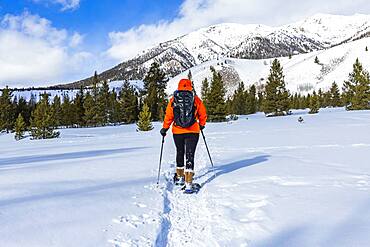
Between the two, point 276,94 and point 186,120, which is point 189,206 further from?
point 276,94

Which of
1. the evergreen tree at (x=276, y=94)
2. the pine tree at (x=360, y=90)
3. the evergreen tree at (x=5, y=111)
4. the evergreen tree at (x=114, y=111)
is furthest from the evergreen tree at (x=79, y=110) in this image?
the pine tree at (x=360, y=90)

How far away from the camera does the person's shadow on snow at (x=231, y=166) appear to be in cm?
860

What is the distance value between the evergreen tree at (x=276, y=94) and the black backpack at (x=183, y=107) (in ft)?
129

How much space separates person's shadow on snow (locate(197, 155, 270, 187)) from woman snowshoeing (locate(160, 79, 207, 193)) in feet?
2.28

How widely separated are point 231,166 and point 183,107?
3374 millimetres

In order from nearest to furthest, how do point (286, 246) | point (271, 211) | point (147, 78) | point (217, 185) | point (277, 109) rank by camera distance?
1. point (286, 246)
2. point (271, 211)
3. point (217, 185)
4. point (277, 109)
5. point (147, 78)

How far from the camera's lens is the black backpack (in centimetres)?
714

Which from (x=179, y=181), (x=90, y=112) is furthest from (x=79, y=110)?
(x=179, y=181)

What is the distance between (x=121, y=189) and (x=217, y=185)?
204 cm

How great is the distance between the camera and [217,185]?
744 cm

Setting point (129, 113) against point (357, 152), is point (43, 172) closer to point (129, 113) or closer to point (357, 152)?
point (357, 152)

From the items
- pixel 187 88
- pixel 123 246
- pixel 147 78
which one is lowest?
pixel 123 246

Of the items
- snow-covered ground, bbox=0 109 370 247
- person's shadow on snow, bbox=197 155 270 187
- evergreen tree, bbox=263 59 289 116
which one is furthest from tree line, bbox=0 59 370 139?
snow-covered ground, bbox=0 109 370 247

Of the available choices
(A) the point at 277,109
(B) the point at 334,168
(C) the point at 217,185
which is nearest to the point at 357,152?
(B) the point at 334,168
